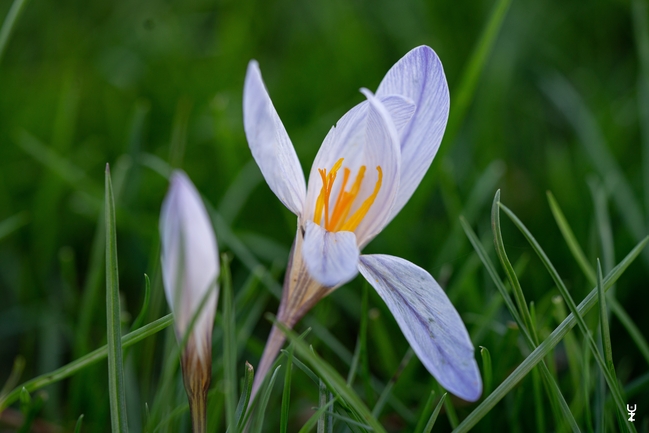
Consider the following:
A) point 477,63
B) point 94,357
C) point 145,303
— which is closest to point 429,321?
point 145,303

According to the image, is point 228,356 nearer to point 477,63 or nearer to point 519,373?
point 519,373

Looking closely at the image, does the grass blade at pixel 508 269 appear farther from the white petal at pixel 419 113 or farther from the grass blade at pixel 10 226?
the grass blade at pixel 10 226

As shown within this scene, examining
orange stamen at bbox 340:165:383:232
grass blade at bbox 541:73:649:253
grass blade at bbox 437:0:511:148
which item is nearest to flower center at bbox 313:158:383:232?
orange stamen at bbox 340:165:383:232

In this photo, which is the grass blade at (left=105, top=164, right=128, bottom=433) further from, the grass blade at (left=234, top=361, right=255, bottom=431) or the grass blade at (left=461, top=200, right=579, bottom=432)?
the grass blade at (left=461, top=200, right=579, bottom=432)

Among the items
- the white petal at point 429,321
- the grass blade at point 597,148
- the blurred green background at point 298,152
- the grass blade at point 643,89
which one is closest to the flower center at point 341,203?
the white petal at point 429,321

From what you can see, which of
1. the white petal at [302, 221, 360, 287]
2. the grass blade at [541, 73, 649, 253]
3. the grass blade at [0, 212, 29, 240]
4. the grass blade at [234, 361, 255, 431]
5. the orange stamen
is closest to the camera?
the white petal at [302, 221, 360, 287]
